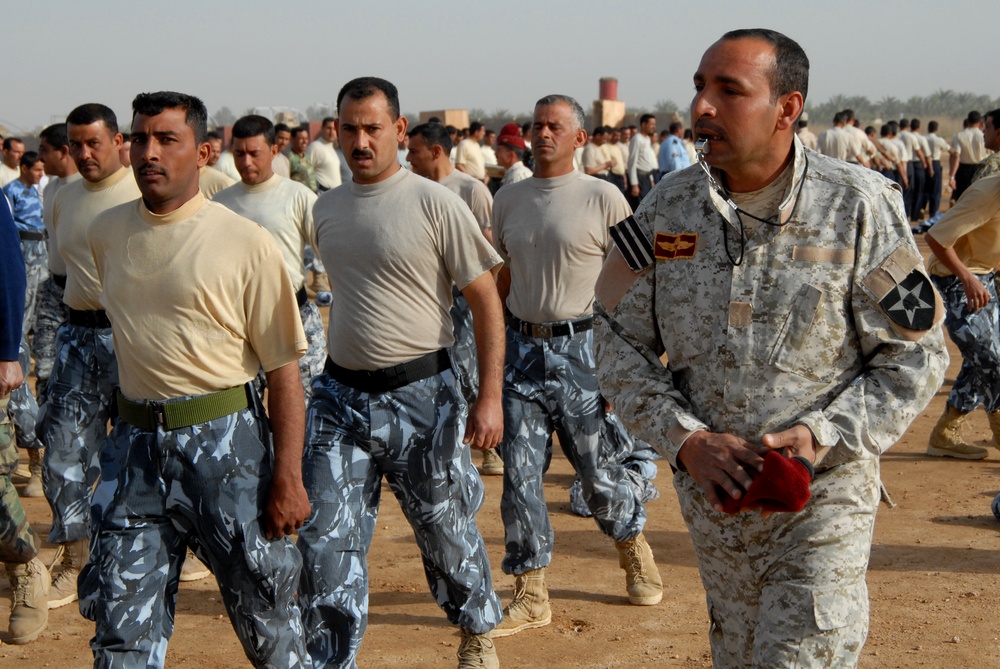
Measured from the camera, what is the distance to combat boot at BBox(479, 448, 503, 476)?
906 cm

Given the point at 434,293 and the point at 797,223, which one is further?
the point at 434,293

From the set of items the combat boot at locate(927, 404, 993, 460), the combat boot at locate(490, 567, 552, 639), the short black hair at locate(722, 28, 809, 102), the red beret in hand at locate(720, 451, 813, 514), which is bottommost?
the combat boot at locate(927, 404, 993, 460)

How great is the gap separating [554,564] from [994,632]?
2318mm

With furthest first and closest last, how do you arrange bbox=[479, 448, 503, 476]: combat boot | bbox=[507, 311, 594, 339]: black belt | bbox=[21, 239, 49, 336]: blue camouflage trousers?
bbox=[21, 239, 49, 336]: blue camouflage trousers → bbox=[479, 448, 503, 476]: combat boot → bbox=[507, 311, 594, 339]: black belt

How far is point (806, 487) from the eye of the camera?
2.96 m

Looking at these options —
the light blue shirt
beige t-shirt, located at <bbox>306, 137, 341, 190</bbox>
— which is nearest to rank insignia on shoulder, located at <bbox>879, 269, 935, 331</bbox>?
beige t-shirt, located at <bbox>306, 137, 341, 190</bbox>

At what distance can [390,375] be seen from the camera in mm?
4914

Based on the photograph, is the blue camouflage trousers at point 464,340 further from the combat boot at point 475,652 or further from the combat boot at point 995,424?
the combat boot at point 995,424

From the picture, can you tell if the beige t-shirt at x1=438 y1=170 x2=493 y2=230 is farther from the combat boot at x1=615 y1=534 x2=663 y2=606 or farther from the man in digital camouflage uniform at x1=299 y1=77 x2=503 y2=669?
the man in digital camouflage uniform at x1=299 y1=77 x2=503 y2=669

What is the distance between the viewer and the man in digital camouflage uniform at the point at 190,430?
13.1 feet

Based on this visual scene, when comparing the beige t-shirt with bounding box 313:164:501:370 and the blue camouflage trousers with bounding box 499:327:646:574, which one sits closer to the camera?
the beige t-shirt with bounding box 313:164:501:370

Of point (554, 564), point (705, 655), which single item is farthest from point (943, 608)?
point (554, 564)

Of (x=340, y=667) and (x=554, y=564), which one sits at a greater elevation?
(x=340, y=667)

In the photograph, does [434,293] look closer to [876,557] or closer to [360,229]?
[360,229]
